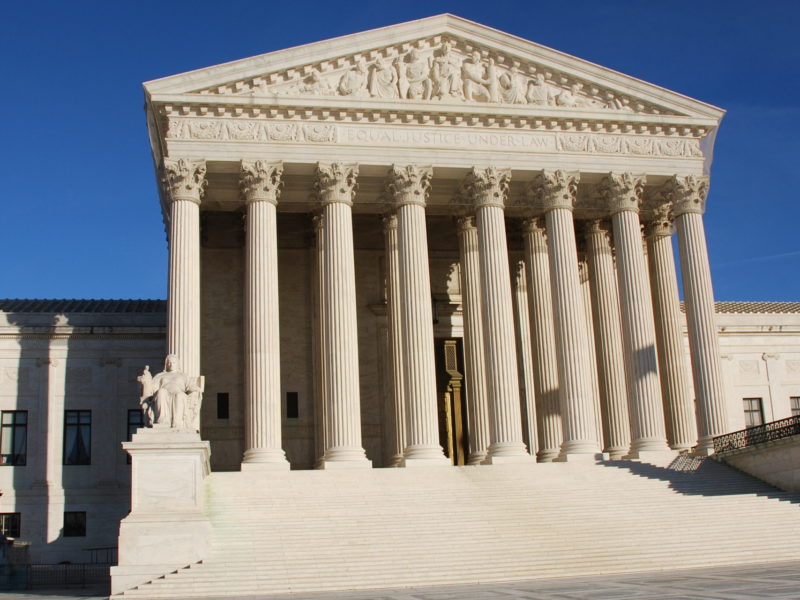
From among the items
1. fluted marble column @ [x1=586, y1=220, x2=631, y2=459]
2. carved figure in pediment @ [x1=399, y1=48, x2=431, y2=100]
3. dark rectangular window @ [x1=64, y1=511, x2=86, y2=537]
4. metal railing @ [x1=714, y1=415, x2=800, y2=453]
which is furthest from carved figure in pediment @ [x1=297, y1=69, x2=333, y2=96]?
dark rectangular window @ [x1=64, y1=511, x2=86, y2=537]

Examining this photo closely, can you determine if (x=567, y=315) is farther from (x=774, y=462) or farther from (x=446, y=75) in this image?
(x=446, y=75)

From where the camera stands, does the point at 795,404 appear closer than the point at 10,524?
No

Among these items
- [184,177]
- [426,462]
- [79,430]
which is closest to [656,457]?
[426,462]

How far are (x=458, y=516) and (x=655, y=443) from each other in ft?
36.7

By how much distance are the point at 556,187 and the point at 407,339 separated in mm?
8564

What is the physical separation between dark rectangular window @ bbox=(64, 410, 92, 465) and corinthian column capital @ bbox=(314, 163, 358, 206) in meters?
15.1

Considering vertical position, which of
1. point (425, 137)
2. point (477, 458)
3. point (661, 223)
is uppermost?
point (425, 137)

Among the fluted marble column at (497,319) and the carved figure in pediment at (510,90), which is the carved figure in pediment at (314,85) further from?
the carved figure in pediment at (510,90)

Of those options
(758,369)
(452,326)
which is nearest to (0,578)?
(452,326)

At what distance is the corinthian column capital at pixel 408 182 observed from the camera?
36.7 m

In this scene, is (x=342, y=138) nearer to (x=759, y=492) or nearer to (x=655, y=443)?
(x=655, y=443)

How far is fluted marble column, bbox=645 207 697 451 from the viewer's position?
1529 inches

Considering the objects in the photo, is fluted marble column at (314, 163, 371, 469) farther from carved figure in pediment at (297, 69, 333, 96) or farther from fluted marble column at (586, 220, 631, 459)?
fluted marble column at (586, 220, 631, 459)

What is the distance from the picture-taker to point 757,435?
33.8 meters
